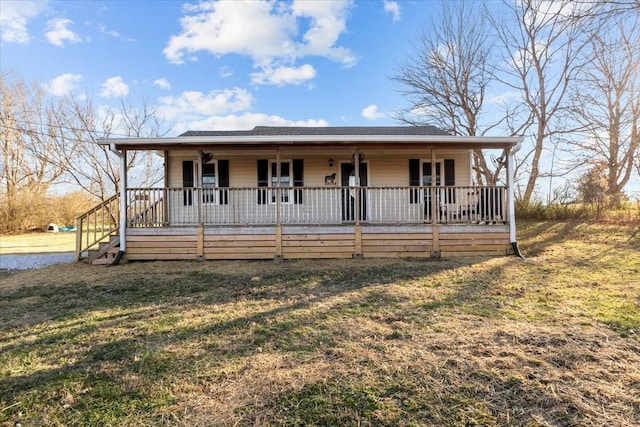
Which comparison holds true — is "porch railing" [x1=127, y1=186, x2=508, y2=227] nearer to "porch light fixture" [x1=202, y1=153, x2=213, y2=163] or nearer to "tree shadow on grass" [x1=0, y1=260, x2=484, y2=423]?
"porch light fixture" [x1=202, y1=153, x2=213, y2=163]

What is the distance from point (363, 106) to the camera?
21.2 meters

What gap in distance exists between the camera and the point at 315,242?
8438 millimetres

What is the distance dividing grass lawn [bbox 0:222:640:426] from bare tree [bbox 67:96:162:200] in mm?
15452

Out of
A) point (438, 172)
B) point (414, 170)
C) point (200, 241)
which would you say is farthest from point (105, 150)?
point (438, 172)

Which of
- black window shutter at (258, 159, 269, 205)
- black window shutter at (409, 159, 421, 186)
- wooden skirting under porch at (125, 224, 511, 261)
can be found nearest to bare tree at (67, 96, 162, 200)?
black window shutter at (258, 159, 269, 205)

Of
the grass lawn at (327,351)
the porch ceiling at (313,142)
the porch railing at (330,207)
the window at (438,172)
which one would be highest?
the porch ceiling at (313,142)

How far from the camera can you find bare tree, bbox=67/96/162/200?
762 inches

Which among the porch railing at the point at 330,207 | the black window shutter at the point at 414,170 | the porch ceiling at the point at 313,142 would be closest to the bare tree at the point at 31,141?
the porch railing at the point at 330,207

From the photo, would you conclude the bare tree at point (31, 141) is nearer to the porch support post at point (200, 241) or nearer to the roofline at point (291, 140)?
the roofline at point (291, 140)

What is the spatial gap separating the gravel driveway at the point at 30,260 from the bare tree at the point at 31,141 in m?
11.8

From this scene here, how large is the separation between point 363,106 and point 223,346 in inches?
783

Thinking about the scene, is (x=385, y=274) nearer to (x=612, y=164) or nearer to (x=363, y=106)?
(x=612, y=164)

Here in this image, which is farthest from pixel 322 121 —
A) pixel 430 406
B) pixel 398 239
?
pixel 430 406

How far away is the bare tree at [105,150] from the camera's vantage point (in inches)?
762
